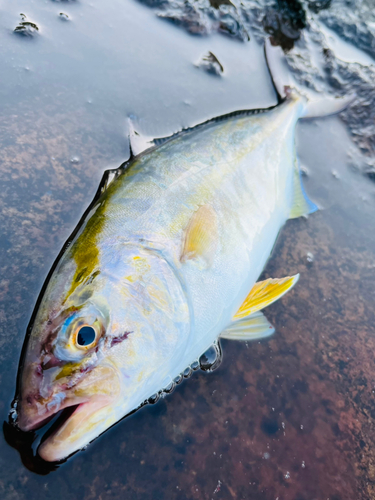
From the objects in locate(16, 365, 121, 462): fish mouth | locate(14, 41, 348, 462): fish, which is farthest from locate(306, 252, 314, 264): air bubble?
locate(16, 365, 121, 462): fish mouth

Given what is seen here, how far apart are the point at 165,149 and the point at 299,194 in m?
0.94

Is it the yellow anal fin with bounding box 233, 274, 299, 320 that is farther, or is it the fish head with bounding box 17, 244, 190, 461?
the yellow anal fin with bounding box 233, 274, 299, 320

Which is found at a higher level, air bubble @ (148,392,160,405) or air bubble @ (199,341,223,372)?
air bubble @ (199,341,223,372)

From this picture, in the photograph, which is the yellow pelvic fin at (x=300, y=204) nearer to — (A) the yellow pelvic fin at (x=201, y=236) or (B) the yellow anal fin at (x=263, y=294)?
(B) the yellow anal fin at (x=263, y=294)

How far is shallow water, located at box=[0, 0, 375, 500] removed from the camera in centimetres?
121

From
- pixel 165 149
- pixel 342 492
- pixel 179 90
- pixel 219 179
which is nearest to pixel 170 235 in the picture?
pixel 219 179

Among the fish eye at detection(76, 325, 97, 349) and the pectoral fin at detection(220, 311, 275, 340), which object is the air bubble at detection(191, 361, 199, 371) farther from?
the fish eye at detection(76, 325, 97, 349)

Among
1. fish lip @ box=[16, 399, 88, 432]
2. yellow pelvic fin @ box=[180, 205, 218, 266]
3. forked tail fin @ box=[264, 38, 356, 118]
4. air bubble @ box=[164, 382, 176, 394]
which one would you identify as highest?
forked tail fin @ box=[264, 38, 356, 118]

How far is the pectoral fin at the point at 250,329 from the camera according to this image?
57.7 inches

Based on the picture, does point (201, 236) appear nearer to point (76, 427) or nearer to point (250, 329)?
point (250, 329)

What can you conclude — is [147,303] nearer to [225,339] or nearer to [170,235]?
[170,235]

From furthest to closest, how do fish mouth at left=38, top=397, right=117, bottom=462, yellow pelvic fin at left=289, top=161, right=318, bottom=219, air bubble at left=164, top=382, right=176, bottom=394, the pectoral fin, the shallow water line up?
yellow pelvic fin at left=289, top=161, right=318, bottom=219, the pectoral fin, air bubble at left=164, top=382, right=176, bottom=394, the shallow water, fish mouth at left=38, top=397, right=117, bottom=462

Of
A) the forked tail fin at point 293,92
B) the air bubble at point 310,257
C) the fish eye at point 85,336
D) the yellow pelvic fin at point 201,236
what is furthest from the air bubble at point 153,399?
the forked tail fin at point 293,92

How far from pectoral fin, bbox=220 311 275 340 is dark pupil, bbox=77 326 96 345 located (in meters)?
0.64
